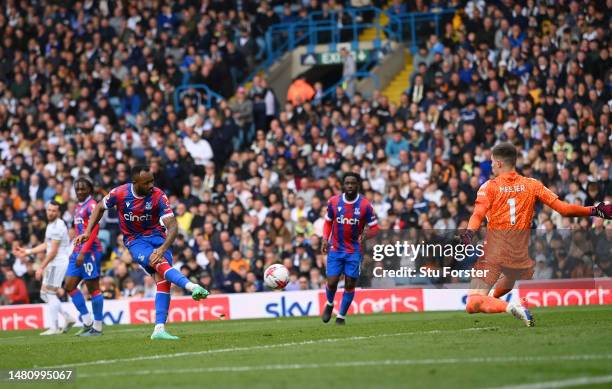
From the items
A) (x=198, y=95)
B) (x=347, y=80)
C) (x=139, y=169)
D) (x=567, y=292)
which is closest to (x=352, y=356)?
(x=139, y=169)

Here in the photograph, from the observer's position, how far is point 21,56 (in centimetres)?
3316

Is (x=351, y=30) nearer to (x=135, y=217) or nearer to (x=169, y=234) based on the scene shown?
(x=135, y=217)

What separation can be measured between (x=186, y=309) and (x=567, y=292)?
7230 mm

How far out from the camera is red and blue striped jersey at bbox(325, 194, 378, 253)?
58.4 ft

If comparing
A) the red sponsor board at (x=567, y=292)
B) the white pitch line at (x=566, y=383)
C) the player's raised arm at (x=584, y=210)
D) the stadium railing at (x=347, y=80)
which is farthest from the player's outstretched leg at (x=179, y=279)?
the stadium railing at (x=347, y=80)

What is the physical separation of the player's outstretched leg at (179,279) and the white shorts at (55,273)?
5212 mm

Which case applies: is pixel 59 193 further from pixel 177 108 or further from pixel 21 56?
pixel 21 56

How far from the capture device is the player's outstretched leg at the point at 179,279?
46.0 feet

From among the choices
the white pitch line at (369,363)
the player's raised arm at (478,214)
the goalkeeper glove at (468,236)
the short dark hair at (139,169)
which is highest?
the short dark hair at (139,169)

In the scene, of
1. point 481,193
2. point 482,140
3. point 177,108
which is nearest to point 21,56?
point 177,108

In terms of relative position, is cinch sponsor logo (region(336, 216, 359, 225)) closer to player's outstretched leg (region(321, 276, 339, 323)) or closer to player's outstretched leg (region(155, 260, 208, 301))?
player's outstretched leg (region(321, 276, 339, 323))

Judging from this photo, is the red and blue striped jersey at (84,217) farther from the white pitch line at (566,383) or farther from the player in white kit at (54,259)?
the white pitch line at (566,383)

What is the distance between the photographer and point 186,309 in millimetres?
23203

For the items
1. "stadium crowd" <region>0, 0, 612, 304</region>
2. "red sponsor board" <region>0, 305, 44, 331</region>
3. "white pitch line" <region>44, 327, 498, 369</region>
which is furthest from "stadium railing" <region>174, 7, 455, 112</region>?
"white pitch line" <region>44, 327, 498, 369</region>
